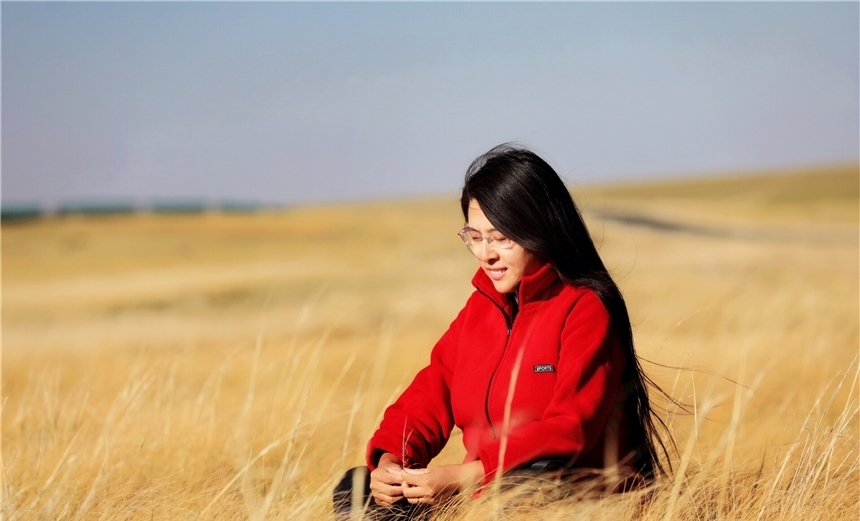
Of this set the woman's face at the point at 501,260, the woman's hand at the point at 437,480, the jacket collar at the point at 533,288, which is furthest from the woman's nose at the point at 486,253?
the woman's hand at the point at 437,480

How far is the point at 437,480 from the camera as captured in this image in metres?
2.52

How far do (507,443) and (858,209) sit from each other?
148 feet

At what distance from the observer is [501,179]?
264cm

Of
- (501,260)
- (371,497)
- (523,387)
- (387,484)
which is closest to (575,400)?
(523,387)

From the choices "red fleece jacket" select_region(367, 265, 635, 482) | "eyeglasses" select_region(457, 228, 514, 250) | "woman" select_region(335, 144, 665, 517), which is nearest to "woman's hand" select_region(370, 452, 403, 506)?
"woman" select_region(335, 144, 665, 517)

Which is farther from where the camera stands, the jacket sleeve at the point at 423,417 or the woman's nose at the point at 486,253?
the jacket sleeve at the point at 423,417

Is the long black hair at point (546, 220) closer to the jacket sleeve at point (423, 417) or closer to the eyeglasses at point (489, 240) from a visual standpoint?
the eyeglasses at point (489, 240)

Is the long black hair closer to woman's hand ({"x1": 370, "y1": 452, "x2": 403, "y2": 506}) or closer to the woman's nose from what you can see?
the woman's nose

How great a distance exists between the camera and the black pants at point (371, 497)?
8.10 feet

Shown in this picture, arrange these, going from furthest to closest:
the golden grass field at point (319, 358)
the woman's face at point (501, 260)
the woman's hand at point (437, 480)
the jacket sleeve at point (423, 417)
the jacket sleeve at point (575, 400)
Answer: the golden grass field at point (319, 358)
the jacket sleeve at point (423, 417)
the woman's face at point (501, 260)
the woman's hand at point (437, 480)
the jacket sleeve at point (575, 400)

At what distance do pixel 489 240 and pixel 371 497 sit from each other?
2.59ft

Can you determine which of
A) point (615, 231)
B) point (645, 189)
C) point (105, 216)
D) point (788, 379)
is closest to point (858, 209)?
point (615, 231)

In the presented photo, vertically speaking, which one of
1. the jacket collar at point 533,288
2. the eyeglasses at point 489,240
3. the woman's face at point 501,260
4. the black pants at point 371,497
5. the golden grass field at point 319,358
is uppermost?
the eyeglasses at point 489,240

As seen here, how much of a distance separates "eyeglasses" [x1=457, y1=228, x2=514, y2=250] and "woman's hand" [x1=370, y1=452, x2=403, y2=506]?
0.65 metres
